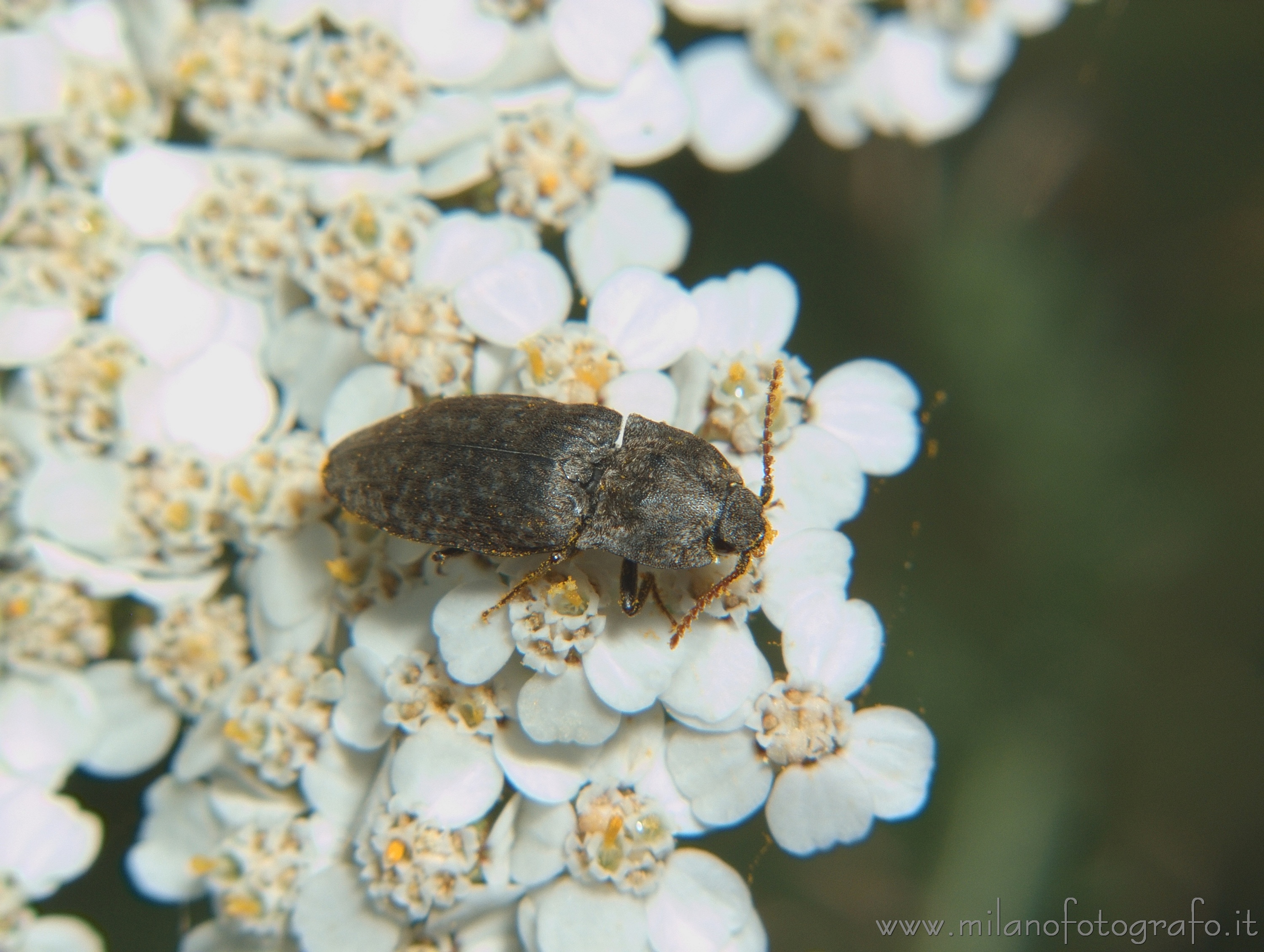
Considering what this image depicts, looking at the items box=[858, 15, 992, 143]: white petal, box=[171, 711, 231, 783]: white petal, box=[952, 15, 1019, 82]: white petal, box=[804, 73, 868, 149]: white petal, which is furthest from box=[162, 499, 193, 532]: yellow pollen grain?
box=[952, 15, 1019, 82]: white petal

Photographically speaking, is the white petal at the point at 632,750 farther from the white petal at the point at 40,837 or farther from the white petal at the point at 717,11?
the white petal at the point at 717,11

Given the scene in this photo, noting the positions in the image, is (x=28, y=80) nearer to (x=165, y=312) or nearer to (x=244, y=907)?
(x=165, y=312)

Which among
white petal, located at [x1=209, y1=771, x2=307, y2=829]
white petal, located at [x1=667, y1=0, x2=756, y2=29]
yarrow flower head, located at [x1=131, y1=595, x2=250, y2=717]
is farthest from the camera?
white petal, located at [x1=667, y1=0, x2=756, y2=29]

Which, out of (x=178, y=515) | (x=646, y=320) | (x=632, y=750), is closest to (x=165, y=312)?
(x=178, y=515)

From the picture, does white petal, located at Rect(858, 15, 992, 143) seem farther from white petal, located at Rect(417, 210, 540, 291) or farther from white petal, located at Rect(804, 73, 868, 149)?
white petal, located at Rect(417, 210, 540, 291)

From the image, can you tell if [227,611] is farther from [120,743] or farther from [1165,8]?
[1165,8]

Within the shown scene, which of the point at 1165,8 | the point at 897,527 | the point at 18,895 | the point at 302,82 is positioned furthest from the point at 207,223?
the point at 1165,8

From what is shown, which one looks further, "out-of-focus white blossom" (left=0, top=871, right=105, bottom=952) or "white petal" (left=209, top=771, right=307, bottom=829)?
"out-of-focus white blossom" (left=0, top=871, right=105, bottom=952)

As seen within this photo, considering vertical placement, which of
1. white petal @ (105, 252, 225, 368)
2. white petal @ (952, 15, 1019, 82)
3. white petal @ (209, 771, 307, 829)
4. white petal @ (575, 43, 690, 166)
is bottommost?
white petal @ (209, 771, 307, 829)
